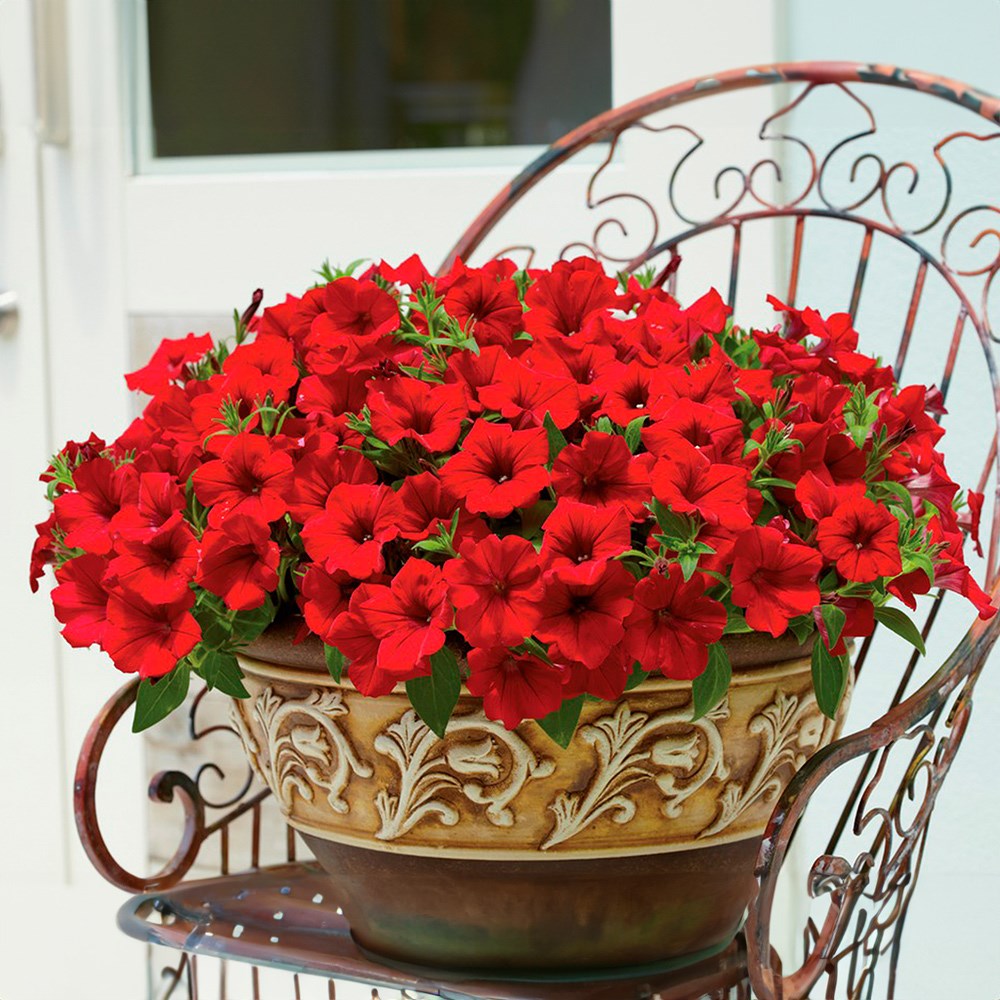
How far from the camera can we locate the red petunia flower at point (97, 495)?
69 cm

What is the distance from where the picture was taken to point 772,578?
599 mm

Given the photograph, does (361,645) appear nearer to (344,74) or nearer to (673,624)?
(673,624)

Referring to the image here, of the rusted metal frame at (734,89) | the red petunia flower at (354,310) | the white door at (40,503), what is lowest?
the white door at (40,503)

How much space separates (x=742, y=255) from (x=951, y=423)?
0.96 ft

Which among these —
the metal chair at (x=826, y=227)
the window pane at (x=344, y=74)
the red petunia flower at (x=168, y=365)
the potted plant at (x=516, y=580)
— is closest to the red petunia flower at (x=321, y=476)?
the potted plant at (x=516, y=580)

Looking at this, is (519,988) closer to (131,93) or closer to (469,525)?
(469,525)

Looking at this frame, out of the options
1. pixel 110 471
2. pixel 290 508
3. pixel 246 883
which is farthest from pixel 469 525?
pixel 246 883

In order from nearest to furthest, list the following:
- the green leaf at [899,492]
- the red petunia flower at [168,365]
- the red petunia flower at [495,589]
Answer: the red petunia flower at [495,589]
the green leaf at [899,492]
the red petunia flower at [168,365]

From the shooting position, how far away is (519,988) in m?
0.68

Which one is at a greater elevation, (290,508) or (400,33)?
(400,33)

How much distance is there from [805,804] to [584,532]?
8.5 inches

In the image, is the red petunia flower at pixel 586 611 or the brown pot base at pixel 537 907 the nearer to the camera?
the red petunia flower at pixel 586 611

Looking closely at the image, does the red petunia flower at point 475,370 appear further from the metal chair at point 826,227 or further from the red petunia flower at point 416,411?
the metal chair at point 826,227

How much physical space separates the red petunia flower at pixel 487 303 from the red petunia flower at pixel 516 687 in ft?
0.76
